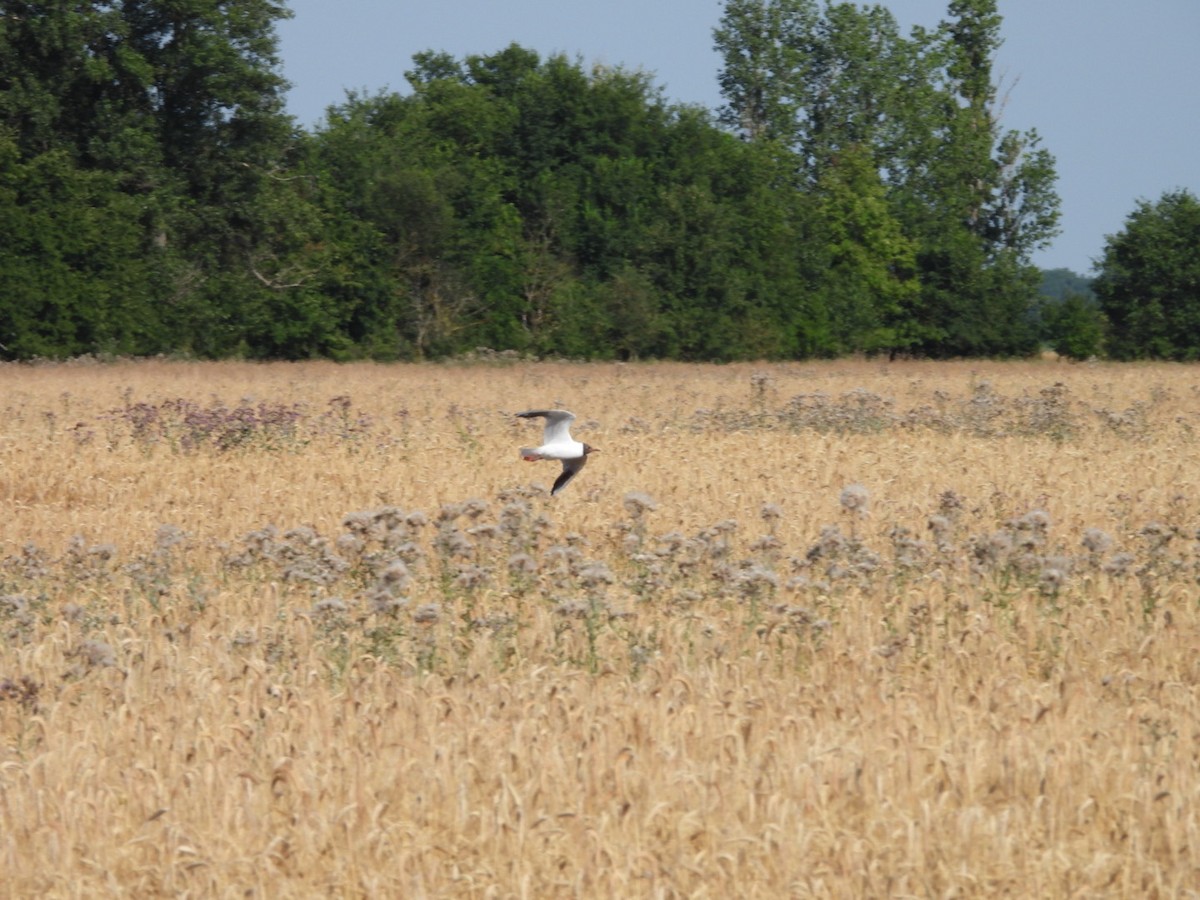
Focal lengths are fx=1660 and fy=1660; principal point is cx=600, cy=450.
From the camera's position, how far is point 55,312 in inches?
1511

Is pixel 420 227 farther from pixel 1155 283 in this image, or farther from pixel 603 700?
pixel 603 700

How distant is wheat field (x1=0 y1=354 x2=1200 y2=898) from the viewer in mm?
4809

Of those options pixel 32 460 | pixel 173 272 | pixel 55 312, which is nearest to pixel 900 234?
pixel 173 272

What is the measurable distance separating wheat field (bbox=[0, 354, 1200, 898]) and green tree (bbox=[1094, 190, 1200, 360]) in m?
47.2

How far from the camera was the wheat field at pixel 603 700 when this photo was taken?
4.81 meters

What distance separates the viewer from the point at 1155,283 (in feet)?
193

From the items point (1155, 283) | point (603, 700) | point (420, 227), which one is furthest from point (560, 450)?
point (1155, 283)

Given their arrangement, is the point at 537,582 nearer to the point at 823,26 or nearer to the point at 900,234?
the point at 900,234

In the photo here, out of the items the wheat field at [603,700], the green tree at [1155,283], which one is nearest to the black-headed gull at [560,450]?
the wheat field at [603,700]

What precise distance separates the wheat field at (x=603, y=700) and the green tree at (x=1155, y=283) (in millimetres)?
47228

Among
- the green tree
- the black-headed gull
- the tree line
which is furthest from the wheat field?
the green tree

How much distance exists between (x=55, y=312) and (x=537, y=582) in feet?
106

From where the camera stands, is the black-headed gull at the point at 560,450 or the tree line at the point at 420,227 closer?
the black-headed gull at the point at 560,450

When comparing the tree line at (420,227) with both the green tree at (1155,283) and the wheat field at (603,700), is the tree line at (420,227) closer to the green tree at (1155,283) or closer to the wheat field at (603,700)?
the green tree at (1155,283)
